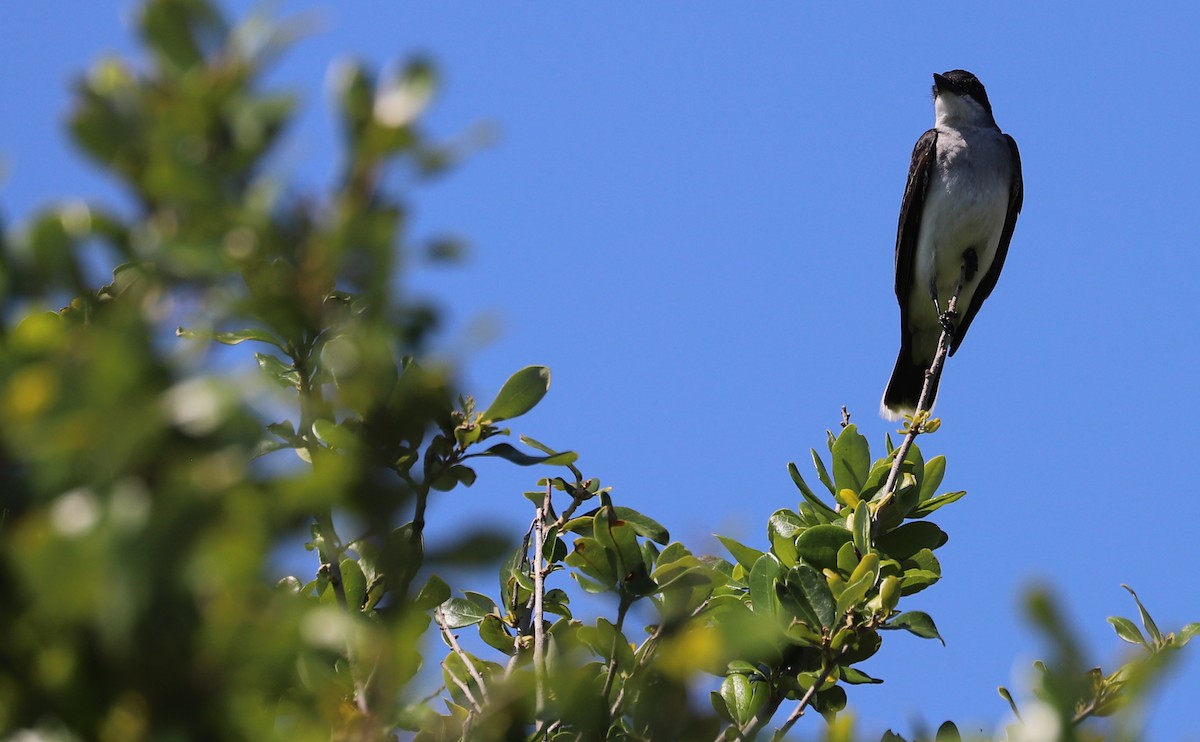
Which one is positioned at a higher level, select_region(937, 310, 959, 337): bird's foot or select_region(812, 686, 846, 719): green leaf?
select_region(937, 310, 959, 337): bird's foot

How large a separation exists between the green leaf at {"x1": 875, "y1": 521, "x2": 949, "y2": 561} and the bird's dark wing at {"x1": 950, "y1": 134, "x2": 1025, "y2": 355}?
6306mm

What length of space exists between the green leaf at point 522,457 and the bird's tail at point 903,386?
23.7 feet

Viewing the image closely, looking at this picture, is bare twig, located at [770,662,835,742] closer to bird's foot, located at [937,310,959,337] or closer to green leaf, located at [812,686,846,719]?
green leaf, located at [812,686,846,719]

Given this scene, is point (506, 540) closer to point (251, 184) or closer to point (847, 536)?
point (251, 184)

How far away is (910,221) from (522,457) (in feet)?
25.1

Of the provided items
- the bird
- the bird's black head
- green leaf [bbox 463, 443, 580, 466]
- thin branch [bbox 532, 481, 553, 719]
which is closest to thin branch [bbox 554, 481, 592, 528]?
thin branch [bbox 532, 481, 553, 719]

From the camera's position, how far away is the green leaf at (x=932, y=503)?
363 cm

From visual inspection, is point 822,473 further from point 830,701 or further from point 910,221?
point 910,221

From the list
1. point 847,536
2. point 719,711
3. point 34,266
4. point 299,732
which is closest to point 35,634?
point 299,732

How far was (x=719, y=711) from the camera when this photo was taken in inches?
122

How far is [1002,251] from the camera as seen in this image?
9.70 metres

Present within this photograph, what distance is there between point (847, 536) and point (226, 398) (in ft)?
7.83

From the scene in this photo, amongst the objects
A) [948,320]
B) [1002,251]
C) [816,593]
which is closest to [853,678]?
[816,593]

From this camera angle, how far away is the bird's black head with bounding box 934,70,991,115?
1022 centimetres
